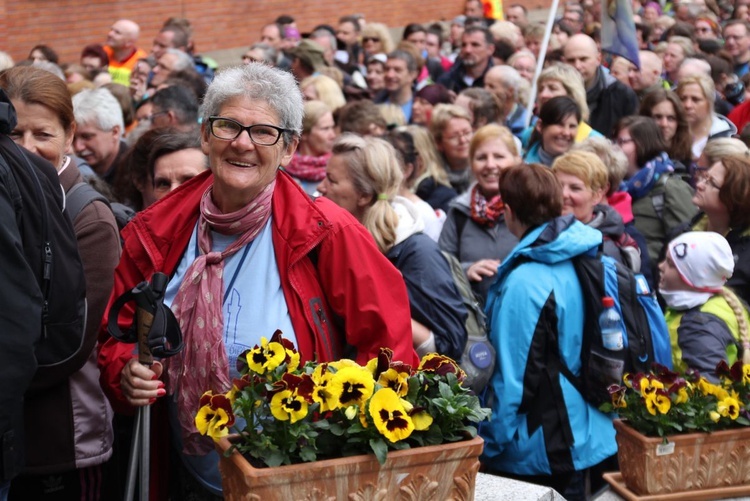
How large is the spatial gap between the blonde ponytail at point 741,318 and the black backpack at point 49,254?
8.84 ft

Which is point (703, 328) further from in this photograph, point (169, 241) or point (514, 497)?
point (169, 241)

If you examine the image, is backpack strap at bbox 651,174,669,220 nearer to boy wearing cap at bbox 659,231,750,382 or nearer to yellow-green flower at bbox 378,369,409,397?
boy wearing cap at bbox 659,231,750,382

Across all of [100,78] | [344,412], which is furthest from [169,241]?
[100,78]

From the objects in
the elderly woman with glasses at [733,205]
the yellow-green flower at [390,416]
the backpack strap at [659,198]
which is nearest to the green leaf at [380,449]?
the yellow-green flower at [390,416]

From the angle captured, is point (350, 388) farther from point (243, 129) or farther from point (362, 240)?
point (243, 129)

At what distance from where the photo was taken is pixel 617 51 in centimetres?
927

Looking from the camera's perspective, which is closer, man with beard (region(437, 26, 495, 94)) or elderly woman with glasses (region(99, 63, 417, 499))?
elderly woman with glasses (region(99, 63, 417, 499))

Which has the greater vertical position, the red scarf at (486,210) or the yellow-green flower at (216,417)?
the yellow-green flower at (216,417)

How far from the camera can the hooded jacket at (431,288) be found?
4414 millimetres

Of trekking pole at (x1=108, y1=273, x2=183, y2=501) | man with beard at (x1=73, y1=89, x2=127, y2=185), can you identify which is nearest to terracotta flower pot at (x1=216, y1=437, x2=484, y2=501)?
trekking pole at (x1=108, y1=273, x2=183, y2=501)

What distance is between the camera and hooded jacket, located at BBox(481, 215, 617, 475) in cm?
454

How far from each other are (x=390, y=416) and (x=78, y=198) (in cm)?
155

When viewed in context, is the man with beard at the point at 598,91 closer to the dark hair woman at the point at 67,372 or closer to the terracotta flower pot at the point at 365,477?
the dark hair woman at the point at 67,372

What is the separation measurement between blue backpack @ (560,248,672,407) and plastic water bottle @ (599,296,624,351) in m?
0.02
